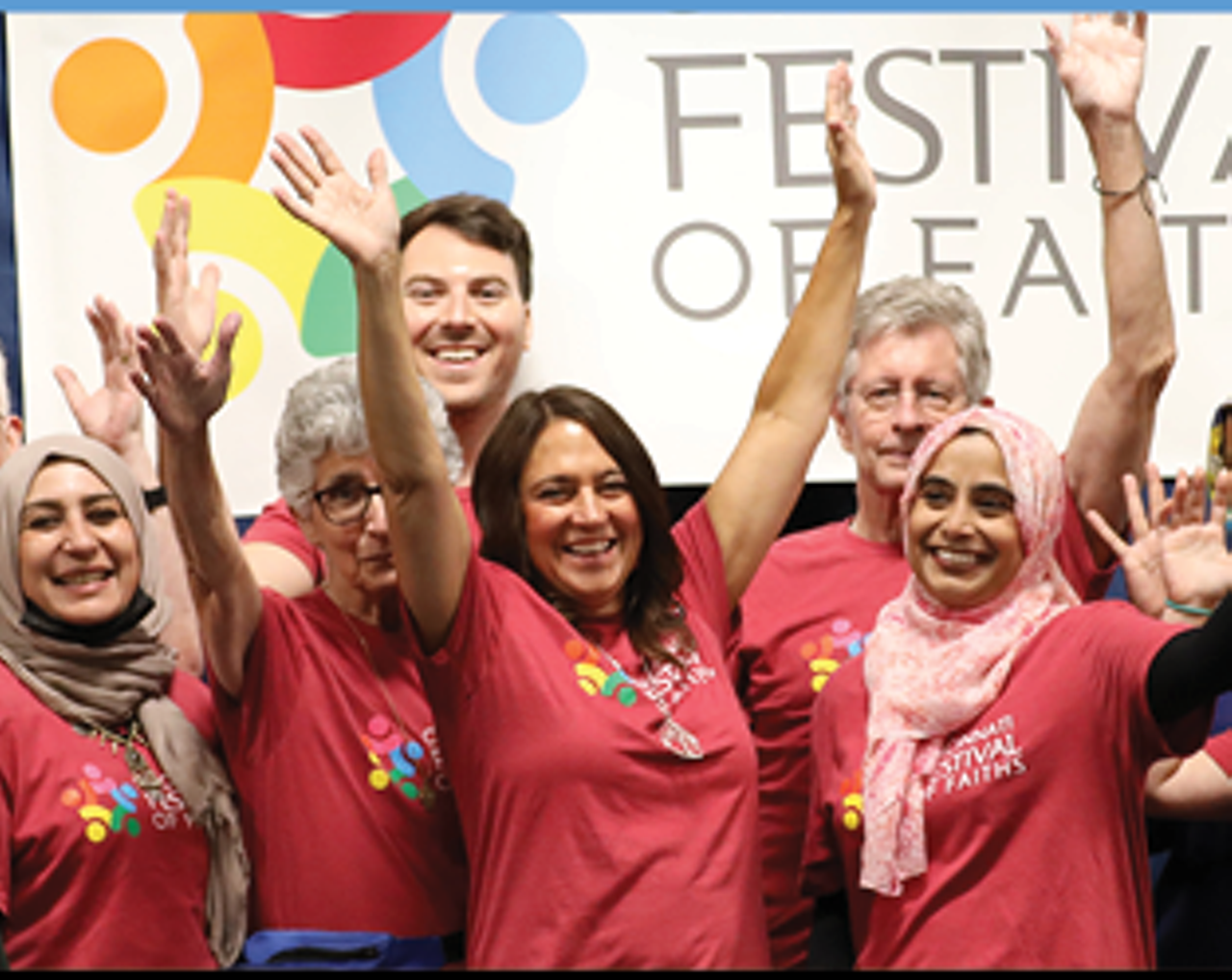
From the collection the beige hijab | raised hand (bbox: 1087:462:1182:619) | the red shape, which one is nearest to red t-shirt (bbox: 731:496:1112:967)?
raised hand (bbox: 1087:462:1182:619)

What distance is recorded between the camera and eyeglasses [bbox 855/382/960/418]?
2.85m

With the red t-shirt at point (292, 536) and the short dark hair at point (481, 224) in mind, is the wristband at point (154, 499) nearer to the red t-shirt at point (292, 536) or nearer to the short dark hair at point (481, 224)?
the red t-shirt at point (292, 536)

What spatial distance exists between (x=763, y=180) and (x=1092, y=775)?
66.4 inches

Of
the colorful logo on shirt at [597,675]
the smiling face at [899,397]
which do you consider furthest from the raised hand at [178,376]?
the smiling face at [899,397]

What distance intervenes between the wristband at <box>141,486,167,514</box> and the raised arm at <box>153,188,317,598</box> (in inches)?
10.3

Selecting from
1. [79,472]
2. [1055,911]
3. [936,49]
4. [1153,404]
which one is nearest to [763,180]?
[936,49]

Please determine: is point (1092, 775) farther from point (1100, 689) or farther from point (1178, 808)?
point (1178, 808)

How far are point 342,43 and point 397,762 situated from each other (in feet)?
5.59

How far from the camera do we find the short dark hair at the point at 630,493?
240cm

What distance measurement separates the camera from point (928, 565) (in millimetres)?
2377

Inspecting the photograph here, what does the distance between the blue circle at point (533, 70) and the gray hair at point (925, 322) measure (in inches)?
35.3

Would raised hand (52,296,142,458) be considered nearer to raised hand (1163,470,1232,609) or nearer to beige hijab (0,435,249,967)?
beige hijab (0,435,249,967)

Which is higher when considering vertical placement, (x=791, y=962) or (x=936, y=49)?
(x=936, y=49)

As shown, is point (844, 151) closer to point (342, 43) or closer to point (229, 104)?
point (342, 43)
